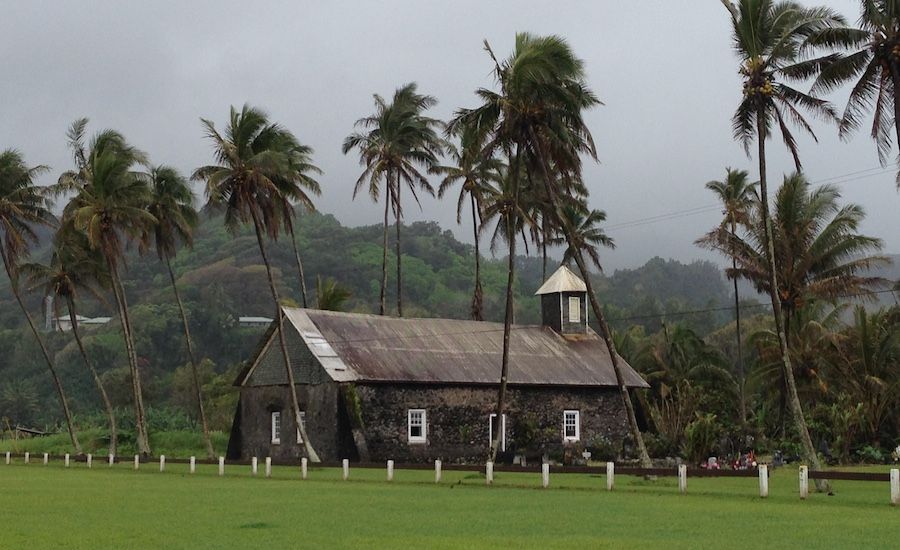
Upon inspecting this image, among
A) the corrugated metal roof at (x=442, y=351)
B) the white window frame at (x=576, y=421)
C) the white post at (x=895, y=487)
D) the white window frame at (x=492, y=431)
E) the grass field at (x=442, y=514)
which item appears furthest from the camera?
the white window frame at (x=576, y=421)

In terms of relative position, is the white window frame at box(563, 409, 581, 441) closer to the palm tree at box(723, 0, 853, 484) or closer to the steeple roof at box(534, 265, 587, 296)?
the steeple roof at box(534, 265, 587, 296)

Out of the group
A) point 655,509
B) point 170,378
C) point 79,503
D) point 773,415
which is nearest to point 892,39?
point 655,509

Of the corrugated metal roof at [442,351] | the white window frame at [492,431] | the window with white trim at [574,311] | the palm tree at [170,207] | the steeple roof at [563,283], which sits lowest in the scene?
the white window frame at [492,431]

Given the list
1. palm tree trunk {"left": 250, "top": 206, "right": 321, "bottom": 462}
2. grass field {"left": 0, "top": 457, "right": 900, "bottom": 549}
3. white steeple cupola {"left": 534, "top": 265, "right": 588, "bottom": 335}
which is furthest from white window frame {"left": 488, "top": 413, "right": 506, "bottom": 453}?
grass field {"left": 0, "top": 457, "right": 900, "bottom": 549}

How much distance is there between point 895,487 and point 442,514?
328 inches

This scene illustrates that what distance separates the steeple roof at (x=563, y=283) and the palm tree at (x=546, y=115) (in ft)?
46.9

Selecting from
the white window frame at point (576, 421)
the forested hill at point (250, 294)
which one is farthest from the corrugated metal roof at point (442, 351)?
the forested hill at point (250, 294)

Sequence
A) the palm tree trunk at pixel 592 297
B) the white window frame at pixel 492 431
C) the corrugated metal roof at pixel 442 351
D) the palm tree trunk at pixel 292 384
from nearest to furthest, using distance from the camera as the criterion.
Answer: the palm tree trunk at pixel 592 297, the palm tree trunk at pixel 292 384, the corrugated metal roof at pixel 442 351, the white window frame at pixel 492 431

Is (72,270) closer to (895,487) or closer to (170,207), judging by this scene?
(170,207)

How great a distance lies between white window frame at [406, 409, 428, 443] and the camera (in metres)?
42.3

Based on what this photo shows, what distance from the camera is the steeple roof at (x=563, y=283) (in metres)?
51.8

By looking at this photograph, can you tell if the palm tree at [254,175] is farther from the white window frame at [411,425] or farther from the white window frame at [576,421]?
the white window frame at [576,421]

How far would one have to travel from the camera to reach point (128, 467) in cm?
4172

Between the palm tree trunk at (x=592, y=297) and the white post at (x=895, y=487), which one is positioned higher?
the palm tree trunk at (x=592, y=297)
